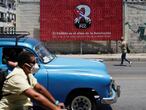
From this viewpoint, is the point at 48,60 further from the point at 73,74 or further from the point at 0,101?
the point at 0,101

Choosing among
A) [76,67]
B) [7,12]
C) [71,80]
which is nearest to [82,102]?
[71,80]

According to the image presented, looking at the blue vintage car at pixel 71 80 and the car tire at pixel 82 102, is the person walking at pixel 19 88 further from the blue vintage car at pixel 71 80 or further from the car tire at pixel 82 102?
the car tire at pixel 82 102

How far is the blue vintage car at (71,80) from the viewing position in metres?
9.49

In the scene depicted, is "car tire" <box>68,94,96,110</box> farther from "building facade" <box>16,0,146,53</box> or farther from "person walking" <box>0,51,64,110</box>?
"building facade" <box>16,0,146,53</box>

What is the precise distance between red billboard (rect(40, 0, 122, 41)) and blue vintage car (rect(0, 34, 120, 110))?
2004 centimetres

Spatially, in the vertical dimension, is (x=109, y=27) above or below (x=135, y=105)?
above

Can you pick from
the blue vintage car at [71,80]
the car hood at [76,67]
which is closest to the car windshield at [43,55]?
the blue vintage car at [71,80]

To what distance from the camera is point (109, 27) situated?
30.1 m

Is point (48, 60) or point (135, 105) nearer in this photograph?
point (48, 60)

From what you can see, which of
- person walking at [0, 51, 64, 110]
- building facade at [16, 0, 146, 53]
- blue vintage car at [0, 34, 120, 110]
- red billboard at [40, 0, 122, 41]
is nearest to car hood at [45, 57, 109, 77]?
blue vintage car at [0, 34, 120, 110]

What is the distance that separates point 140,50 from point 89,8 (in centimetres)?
411

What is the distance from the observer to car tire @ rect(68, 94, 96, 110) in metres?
9.73

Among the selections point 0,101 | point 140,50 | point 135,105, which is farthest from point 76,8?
point 0,101

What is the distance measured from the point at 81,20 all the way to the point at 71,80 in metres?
20.7
